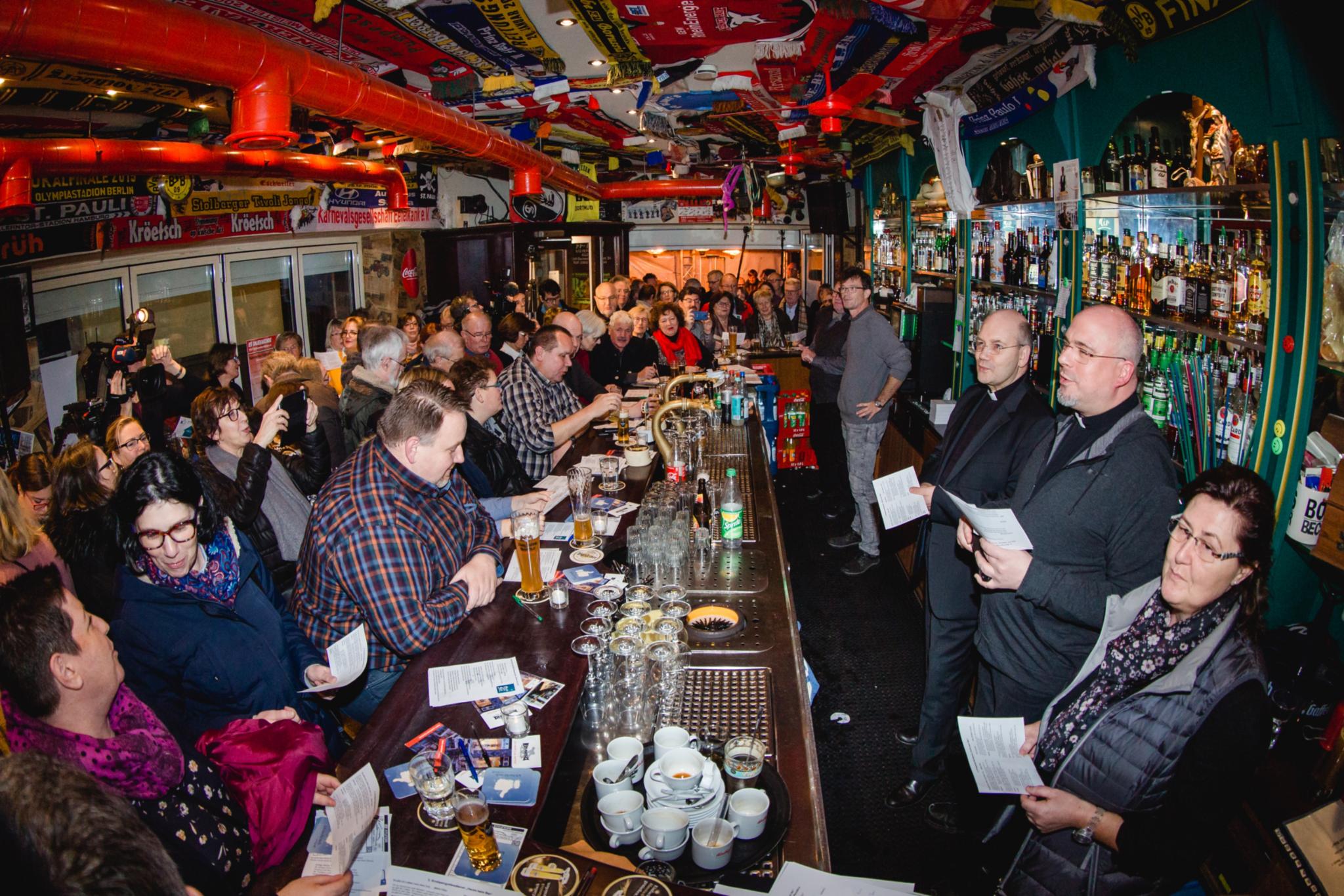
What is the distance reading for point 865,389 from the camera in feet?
19.5

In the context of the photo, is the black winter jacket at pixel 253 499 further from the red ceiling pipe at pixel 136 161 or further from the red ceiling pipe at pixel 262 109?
the red ceiling pipe at pixel 136 161

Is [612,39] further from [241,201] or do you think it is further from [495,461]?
[241,201]

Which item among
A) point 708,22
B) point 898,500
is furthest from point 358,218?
point 898,500

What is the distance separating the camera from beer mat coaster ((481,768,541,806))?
1.81 m

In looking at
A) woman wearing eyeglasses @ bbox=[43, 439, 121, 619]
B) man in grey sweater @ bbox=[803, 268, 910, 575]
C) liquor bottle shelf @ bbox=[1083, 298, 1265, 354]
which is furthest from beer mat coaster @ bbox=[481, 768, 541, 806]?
man in grey sweater @ bbox=[803, 268, 910, 575]

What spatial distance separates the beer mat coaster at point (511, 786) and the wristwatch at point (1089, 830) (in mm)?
1400

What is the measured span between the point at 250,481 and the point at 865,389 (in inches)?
163

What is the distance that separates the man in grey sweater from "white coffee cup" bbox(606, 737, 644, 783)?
4.24 m

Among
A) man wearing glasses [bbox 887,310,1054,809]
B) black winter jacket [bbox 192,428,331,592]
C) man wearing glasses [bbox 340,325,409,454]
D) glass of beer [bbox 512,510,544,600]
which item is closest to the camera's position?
glass of beer [bbox 512,510,544,600]

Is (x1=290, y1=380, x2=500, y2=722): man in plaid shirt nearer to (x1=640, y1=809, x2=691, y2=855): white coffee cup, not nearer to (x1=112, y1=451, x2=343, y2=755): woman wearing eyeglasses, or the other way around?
(x1=112, y1=451, x2=343, y2=755): woman wearing eyeglasses

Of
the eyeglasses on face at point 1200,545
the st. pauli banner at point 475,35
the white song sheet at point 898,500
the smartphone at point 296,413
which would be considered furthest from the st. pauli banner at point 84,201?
the eyeglasses on face at point 1200,545

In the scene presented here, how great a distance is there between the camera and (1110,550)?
2.52m

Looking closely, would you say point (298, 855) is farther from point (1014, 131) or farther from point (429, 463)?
point (1014, 131)

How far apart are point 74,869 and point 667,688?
4.46ft
